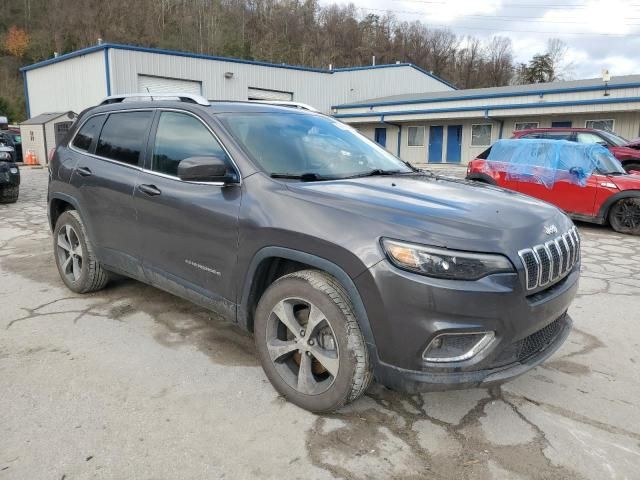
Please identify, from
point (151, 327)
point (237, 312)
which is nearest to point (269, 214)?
point (237, 312)

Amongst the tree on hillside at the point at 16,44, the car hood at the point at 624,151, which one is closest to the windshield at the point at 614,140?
the car hood at the point at 624,151

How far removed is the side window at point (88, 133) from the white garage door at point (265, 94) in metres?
24.7

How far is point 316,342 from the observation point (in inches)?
107

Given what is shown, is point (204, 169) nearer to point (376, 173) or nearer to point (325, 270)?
point (325, 270)

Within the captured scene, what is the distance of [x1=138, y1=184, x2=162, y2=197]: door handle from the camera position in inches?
139

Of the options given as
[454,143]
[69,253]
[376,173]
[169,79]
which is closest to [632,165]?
[376,173]

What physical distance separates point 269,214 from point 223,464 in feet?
4.28

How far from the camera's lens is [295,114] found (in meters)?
3.85

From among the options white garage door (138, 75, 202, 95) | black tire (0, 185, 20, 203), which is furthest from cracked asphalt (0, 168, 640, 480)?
white garage door (138, 75, 202, 95)

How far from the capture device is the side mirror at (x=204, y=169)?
293cm

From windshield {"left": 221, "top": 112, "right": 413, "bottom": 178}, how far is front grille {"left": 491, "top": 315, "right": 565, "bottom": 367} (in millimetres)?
1486

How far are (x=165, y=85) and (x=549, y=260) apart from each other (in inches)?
1000

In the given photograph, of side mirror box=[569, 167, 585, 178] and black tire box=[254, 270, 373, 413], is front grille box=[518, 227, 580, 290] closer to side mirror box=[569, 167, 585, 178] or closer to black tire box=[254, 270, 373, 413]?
black tire box=[254, 270, 373, 413]

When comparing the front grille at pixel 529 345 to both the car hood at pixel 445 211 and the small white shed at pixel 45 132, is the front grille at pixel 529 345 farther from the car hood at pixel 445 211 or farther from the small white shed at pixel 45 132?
the small white shed at pixel 45 132
